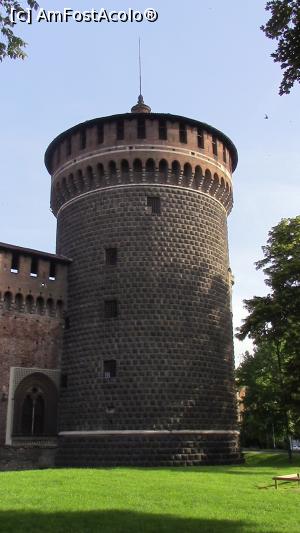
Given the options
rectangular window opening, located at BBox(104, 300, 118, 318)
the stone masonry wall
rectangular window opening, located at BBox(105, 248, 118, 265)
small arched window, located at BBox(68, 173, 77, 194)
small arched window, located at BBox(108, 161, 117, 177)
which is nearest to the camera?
the stone masonry wall

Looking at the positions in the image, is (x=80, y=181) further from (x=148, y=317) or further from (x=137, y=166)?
(x=148, y=317)

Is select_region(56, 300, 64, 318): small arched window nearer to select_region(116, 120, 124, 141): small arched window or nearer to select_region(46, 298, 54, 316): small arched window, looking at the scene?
select_region(46, 298, 54, 316): small arched window

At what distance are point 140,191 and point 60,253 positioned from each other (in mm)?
6163

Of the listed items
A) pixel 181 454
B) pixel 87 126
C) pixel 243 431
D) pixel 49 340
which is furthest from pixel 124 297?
pixel 243 431

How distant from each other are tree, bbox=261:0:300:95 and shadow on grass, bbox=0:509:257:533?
311 inches

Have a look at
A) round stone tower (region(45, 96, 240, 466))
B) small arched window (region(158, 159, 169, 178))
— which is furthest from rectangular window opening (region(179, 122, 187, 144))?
small arched window (region(158, 159, 169, 178))

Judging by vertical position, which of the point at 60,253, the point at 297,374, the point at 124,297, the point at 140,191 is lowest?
the point at 297,374

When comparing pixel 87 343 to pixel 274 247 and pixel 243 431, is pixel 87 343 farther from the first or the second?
pixel 243 431

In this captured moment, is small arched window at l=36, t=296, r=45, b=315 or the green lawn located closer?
the green lawn

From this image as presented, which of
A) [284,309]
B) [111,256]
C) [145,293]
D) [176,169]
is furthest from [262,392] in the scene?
[176,169]

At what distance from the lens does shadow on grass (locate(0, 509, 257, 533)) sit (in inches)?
383

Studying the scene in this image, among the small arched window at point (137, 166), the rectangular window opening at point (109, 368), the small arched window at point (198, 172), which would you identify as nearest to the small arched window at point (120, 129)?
the small arched window at point (137, 166)

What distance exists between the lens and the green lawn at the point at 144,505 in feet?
33.0

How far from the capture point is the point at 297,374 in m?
25.9
